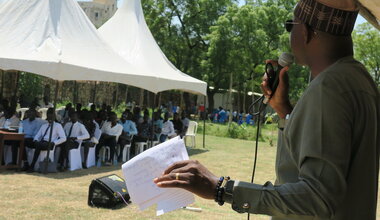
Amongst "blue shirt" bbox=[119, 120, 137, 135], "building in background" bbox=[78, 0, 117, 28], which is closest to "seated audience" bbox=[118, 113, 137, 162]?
"blue shirt" bbox=[119, 120, 137, 135]

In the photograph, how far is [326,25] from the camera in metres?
1.41

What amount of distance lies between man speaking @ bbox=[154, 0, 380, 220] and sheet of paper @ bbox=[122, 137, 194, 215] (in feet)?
0.61

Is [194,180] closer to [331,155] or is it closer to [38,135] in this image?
[331,155]

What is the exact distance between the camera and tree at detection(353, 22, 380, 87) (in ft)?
126

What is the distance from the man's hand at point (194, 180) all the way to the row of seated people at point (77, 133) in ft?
27.1

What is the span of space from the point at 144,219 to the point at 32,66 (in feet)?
14.4

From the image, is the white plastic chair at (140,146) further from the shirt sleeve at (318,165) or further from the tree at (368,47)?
the tree at (368,47)

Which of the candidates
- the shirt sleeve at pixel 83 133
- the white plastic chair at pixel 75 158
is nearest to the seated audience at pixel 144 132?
the white plastic chair at pixel 75 158

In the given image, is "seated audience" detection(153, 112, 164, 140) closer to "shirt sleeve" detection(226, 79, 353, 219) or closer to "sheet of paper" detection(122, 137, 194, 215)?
"sheet of paper" detection(122, 137, 194, 215)

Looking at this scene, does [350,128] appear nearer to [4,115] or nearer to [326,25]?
[326,25]

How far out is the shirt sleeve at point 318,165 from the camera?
1.23 meters

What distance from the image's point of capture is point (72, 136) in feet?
32.8

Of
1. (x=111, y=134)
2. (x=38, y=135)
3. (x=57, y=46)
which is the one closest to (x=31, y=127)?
(x=38, y=135)

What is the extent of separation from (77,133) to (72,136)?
13 cm
